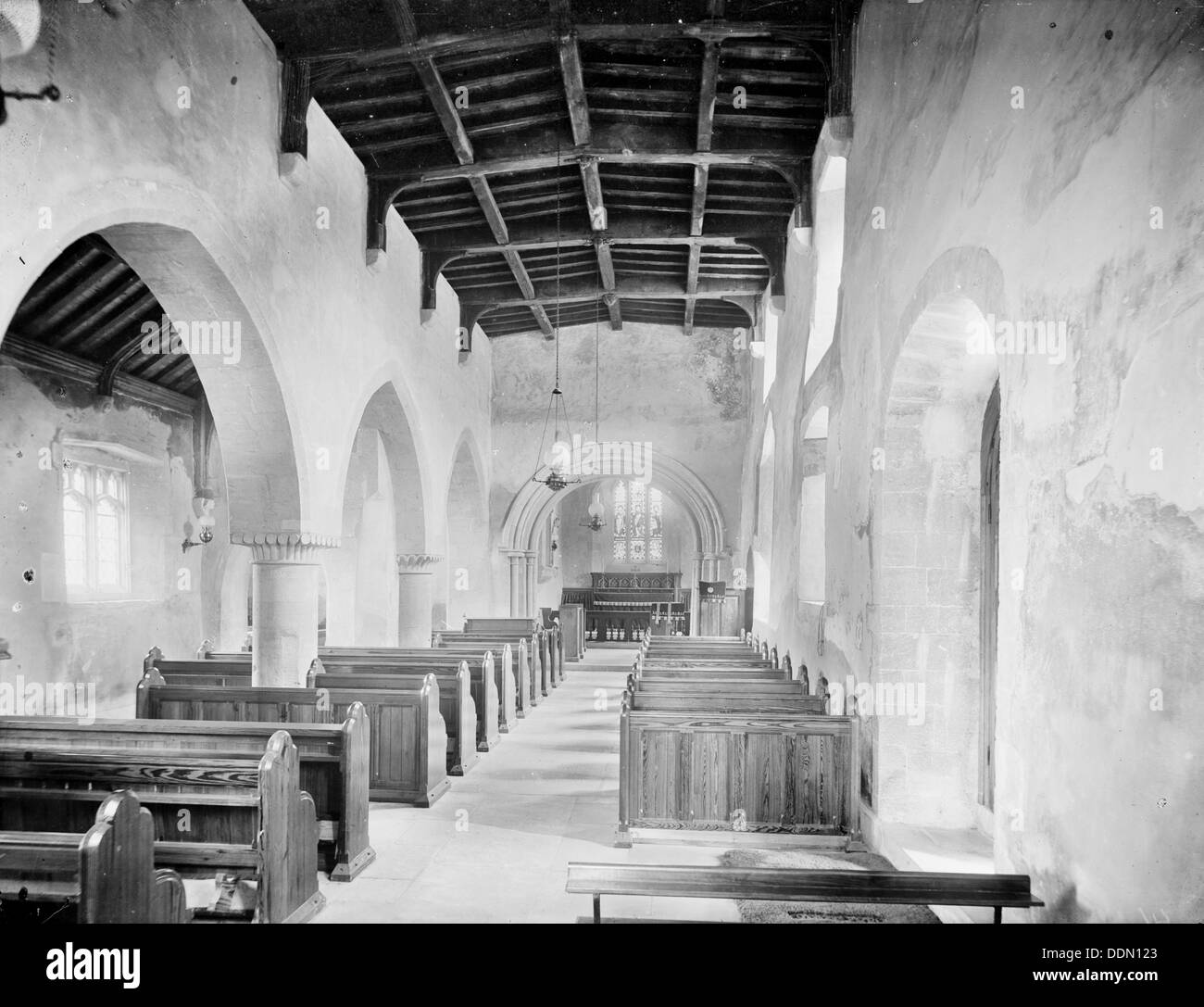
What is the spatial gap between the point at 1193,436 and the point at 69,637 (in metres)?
10.4

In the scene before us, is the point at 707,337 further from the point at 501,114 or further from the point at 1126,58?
the point at 1126,58

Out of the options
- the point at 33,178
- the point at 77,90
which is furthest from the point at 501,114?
the point at 33,178

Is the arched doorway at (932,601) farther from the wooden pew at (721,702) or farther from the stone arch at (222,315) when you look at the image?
the stone arch at (222,315)

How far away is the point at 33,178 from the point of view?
12.2 feet

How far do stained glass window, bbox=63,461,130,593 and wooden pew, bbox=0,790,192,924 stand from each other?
24.4 feet

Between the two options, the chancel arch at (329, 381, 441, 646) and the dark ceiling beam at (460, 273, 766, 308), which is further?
the dark ceiling beam at (460, 273, 766, 308)

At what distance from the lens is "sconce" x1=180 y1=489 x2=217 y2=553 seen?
11.0 m

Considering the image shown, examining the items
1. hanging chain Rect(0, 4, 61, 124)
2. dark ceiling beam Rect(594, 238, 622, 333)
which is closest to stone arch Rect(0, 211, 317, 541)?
hanging chain Rect(0, 4, 61, 124)

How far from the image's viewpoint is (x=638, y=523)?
2225 centimetres

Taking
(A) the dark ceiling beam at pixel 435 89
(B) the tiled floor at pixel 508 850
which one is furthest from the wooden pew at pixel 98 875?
(A) the dark ceiling beam at pixel 435 89

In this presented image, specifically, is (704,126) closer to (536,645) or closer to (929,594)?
(929,594)

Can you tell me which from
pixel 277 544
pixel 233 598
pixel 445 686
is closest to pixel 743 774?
pixel 445 686

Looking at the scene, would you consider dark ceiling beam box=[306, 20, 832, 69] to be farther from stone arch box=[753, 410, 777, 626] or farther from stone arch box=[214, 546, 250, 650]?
stone arch box=[214, 546, 250, 650]

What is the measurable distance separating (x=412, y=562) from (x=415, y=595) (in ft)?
1.41
